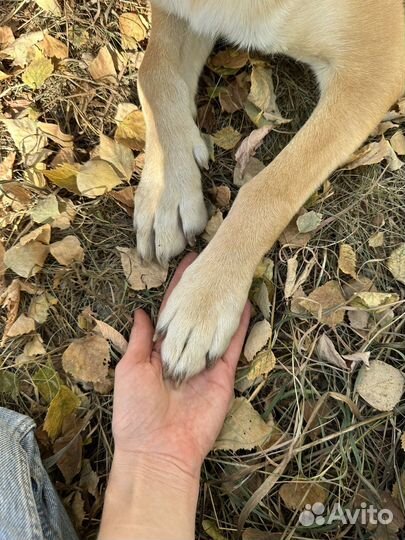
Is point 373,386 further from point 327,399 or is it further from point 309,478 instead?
point 309,478

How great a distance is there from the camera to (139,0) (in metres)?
2.75

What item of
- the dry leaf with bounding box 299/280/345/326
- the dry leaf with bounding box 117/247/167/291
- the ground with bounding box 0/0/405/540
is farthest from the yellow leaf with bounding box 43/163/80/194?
the dry leaf with bounding box 299/280/345/326

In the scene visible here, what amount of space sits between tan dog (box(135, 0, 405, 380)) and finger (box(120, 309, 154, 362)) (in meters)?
0.11

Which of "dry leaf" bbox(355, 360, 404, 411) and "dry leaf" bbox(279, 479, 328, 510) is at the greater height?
"dry leaf" bbox(355, 360, 404, 411)

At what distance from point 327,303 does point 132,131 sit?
1067mm

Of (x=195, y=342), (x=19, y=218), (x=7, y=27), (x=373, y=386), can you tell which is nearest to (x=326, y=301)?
(x=373, y=386)

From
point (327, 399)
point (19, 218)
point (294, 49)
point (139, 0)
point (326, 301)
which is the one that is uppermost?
point (294, 49)

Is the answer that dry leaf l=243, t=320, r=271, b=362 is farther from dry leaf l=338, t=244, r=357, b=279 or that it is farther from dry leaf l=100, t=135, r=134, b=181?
dry leaf l=100, t=135, r=134, b=181

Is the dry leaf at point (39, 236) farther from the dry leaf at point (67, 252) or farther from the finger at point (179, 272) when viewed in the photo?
the finger at point (179, 272)

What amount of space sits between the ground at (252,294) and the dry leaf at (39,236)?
16 millimetres

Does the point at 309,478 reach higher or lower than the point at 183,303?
lower

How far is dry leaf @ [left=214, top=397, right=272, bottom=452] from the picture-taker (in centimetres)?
204

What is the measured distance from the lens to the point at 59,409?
84.0 inches

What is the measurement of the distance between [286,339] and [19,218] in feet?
3.90
